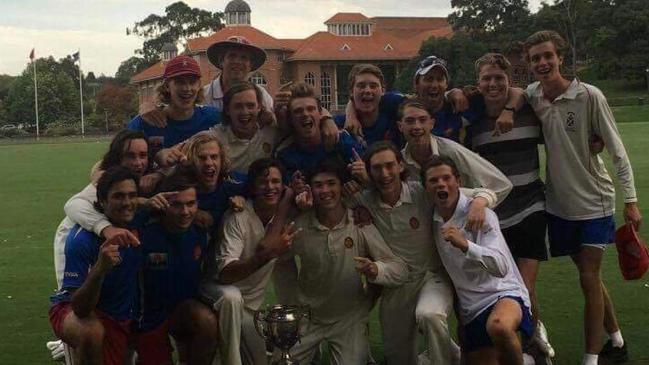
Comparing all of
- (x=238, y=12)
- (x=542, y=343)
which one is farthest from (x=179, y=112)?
(x=238, y=12)

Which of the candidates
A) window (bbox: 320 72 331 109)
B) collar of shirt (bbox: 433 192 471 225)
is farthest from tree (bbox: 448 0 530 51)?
collar of shirt (bbox: 433 192 471 225)

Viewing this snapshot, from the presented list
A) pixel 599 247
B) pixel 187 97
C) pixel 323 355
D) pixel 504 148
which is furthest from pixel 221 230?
pixel 599 247

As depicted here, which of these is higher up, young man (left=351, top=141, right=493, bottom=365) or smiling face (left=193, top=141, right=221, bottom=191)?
smiling face (left=193, top=141, right=221, bottom=191)

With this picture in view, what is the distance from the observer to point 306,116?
586cm

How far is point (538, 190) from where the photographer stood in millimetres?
6133

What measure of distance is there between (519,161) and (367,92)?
1260 mm

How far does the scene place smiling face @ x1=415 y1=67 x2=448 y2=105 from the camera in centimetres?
620

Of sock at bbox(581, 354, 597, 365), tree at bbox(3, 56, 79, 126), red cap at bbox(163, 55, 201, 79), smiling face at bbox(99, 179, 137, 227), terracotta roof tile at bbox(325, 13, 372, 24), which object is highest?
terracotta roof tile at bbox(325, 13, 372, 24)

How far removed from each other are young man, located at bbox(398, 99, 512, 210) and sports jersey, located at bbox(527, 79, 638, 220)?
1.58ft

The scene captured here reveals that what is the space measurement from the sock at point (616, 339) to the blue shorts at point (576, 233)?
Answer: 0.72 metres

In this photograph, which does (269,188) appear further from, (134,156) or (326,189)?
(134,156)

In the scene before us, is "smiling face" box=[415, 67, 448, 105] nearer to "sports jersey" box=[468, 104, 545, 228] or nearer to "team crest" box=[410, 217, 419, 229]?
"sports jersey" box=[468, 104, 545, 228]

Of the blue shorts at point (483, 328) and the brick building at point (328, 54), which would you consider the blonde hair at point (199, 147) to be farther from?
the brick building at point (328, 54)

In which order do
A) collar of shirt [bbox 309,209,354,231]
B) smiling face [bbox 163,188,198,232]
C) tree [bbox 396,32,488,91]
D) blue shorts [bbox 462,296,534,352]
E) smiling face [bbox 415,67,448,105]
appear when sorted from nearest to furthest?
blue shorts [bbox 462,296,534,352] → smiling face [bbox 163,188,198,232] → collar of shirt [bbox 309,209,354,231] → smiling face [bbox 415,67,448,105] → tree [bbox 396,32,488,91]
